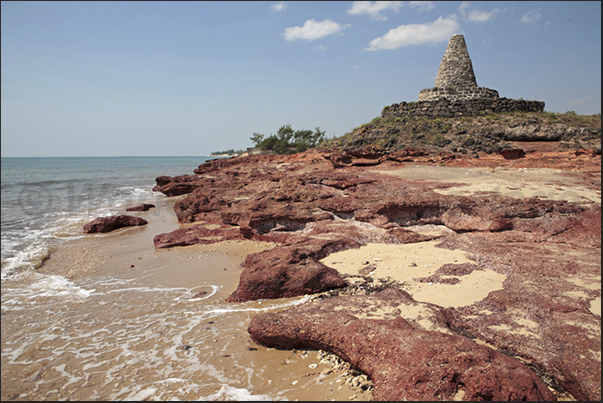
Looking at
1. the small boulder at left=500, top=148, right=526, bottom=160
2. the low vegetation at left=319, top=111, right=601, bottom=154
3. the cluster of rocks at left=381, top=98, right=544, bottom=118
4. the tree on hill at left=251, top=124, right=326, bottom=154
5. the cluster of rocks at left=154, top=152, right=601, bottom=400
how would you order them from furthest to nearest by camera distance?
the tree on hill at left=251, top=124, right=326, bottom=154 < the cluster of rocks at left=381, top=98, right=544, bottom=118 < the low vegetation at left=319, top=111, right=601, bottom=154 < the small boulder at left=500, top=148, right=526, bottom=160 < the cluster of rocks at left=154, top=152, right=601, bottom=400

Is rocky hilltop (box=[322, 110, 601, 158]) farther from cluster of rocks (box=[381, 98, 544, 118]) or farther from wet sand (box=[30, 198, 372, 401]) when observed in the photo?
wet sand (box=[30, 198, 372, 401])

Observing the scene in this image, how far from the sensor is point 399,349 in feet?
9.07

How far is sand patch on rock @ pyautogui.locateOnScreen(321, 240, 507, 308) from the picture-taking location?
4.09 m

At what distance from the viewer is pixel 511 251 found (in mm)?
5039

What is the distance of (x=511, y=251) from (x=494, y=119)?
17260 mm

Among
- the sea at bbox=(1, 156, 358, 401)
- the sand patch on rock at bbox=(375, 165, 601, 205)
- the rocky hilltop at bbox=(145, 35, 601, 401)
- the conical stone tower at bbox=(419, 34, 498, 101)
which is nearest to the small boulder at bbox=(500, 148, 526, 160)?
the rocky hilltop at bbox=(145, 35, 601, 401)

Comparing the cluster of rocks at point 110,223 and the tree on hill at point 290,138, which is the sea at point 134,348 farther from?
the tree on hill at point 290,138

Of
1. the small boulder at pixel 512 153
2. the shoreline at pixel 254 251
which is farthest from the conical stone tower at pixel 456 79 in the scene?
the shoreline at pixel 254 251

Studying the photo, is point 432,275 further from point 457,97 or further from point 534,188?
point 457,97

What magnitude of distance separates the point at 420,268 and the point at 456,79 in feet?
70.5

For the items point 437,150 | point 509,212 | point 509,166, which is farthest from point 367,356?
point 437,150

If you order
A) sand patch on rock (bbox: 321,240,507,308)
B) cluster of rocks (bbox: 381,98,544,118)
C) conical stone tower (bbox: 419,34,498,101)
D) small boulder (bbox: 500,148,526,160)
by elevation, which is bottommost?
sand patch on rock (bbox: 321,240,507,308)

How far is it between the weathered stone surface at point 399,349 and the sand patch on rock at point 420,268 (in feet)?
1.80

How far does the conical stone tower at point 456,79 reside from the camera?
22172 mm
